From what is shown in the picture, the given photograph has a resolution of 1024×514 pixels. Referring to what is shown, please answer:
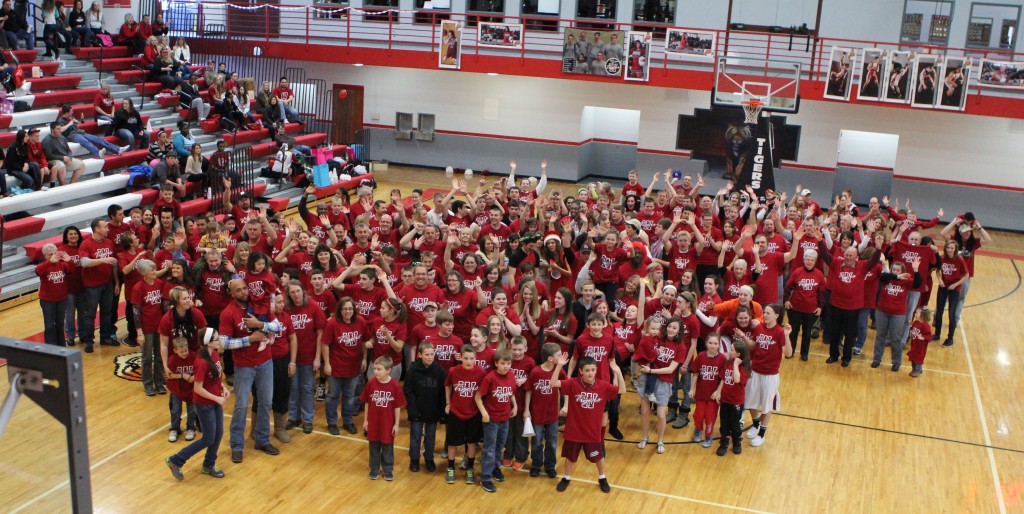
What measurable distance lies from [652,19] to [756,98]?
19.6 feet

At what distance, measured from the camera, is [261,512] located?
870 cm

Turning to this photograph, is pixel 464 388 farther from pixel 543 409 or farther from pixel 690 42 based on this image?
pixel 690 42

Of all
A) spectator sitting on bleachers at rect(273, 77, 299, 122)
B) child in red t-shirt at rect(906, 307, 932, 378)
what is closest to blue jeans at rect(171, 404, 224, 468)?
child in red t-shirt at rect(906, 307, 932, 378)

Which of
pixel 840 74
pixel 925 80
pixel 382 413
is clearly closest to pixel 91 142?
pixel 382 413

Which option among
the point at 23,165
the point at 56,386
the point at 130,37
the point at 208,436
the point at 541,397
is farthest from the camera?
the point at 130,37

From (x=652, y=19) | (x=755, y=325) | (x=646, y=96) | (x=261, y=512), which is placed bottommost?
(x=261, y=512)

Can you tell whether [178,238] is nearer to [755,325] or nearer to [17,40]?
[755,325]

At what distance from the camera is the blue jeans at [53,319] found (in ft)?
38.2

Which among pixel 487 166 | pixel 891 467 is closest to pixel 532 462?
pixel 891 467

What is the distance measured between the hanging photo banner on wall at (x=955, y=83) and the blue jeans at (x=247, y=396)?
57.5 feet

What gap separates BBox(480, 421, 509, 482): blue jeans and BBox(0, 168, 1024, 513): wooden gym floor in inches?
8.9

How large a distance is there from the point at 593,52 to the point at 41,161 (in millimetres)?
13122

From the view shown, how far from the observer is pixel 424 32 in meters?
26.7

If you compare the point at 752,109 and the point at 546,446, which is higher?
the point at 752,109
